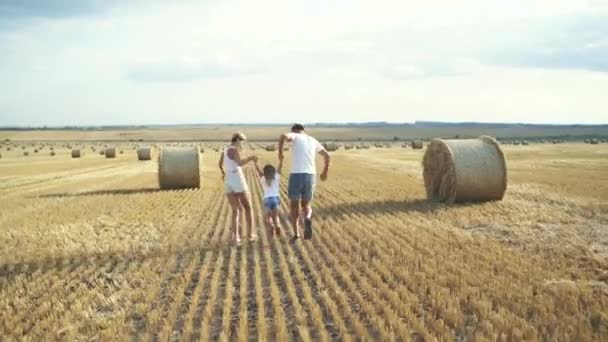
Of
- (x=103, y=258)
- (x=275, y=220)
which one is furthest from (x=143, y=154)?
(x=103, y=258)

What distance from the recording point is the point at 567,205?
15289 mm

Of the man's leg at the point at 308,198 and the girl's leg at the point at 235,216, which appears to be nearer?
the man's leg at the point at 308,198

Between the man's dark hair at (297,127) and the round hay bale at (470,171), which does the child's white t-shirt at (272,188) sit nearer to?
the man's dark hair at (297,127)

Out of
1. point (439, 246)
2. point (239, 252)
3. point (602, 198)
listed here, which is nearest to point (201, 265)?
point (239, 252)

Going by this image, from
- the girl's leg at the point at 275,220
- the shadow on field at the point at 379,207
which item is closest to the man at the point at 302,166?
the girl's leg at the point at 275,220

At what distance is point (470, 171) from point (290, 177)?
21.7 ft

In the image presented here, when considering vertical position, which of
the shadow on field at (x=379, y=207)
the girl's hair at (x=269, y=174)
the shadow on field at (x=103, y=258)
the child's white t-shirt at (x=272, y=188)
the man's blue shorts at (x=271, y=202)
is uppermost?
the girl's hair at (x=269, y=174)

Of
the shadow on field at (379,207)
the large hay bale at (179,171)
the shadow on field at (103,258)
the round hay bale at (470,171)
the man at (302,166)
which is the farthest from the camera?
the large hay bale at (179,171)

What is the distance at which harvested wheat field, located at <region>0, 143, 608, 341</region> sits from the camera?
253 inches

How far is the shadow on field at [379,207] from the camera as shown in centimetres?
1451

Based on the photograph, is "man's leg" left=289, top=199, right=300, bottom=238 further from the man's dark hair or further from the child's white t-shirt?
the man's dark hair

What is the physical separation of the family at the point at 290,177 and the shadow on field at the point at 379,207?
345 cm

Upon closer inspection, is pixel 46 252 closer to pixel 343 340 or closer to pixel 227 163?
pixel 227 163

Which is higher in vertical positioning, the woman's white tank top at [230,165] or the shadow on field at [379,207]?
the woman's white tank top at [230,165]
